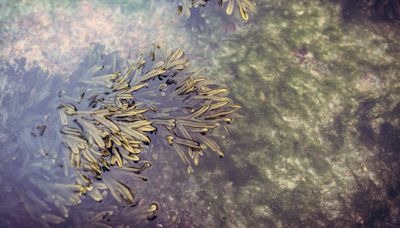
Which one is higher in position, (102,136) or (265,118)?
(102,136)

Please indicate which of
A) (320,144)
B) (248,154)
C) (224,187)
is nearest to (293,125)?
(320,144)

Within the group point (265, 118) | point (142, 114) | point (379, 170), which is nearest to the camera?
point (142, 114)

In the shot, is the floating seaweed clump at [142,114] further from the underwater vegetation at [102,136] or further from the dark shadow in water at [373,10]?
the dark shadow in water at [373,10]

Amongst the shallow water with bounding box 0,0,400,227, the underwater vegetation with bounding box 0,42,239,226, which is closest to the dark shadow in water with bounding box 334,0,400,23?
the shallow water with bounding box 0,0,400,227

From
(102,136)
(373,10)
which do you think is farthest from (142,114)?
(373,10)

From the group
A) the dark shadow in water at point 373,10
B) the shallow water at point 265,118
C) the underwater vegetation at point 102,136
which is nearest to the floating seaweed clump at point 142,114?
the underwater vegetation at point 102,136

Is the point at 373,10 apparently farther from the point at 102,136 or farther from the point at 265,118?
the point at 102,136
